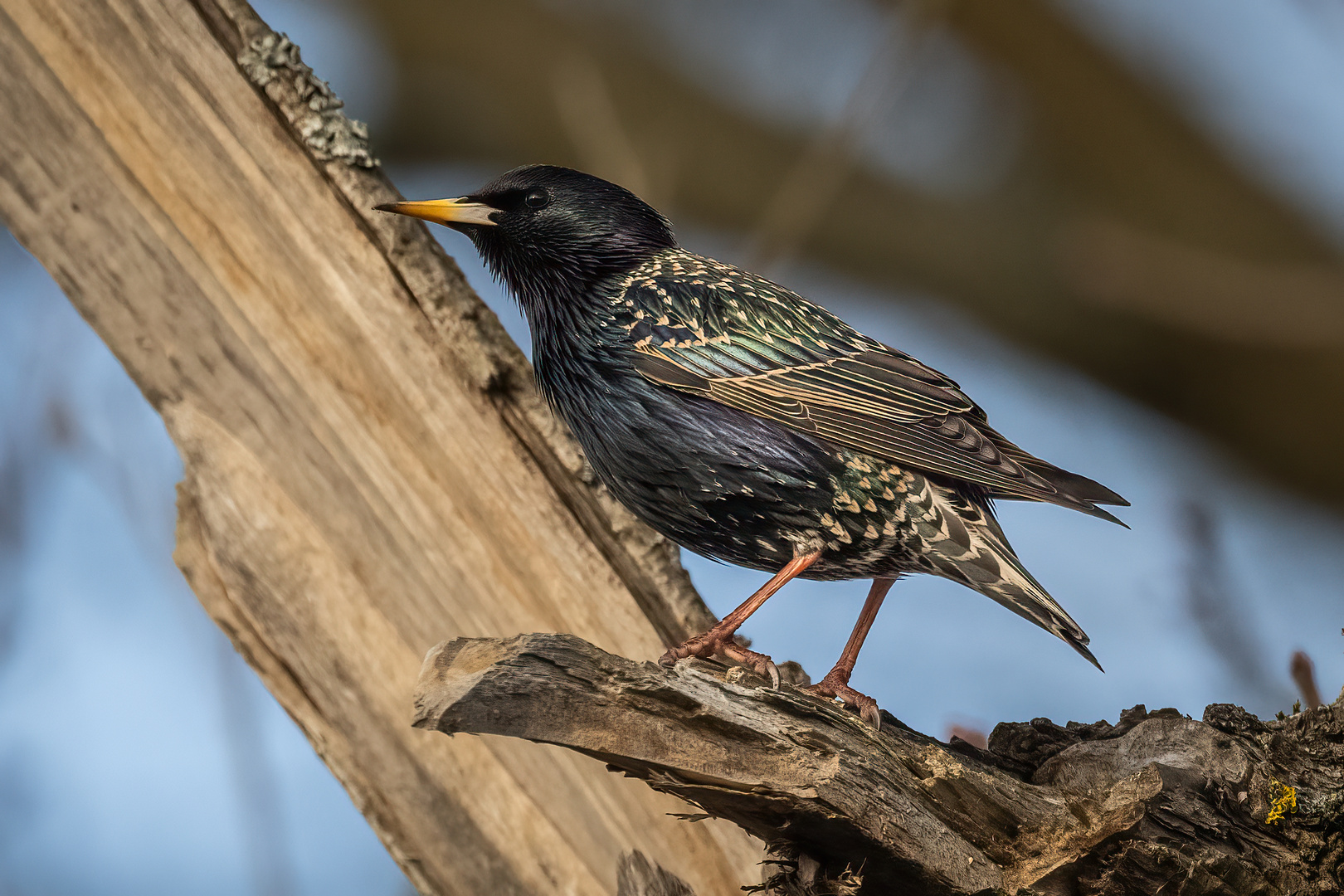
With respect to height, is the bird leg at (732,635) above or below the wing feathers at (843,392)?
below

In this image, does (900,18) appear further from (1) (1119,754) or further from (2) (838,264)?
(1) (1119,754)

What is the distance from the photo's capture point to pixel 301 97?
368cm

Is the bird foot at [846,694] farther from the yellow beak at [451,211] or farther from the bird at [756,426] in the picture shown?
the yellow beak at [451,211]

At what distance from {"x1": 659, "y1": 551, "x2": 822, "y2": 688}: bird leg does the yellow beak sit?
1269mm

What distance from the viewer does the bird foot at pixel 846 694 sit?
3.07 metres

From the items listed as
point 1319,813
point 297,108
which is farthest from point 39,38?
point 1319,813

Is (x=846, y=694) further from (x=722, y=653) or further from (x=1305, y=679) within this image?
(x=1305, y=679)

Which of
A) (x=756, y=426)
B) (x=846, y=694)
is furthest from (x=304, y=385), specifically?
(x=846, y=694)

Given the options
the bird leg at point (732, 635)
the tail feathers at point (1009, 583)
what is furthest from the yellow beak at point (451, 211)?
the tail feathers at point (1009, 583)

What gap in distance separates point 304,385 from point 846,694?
1.84 metres

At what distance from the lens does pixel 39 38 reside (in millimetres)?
3652

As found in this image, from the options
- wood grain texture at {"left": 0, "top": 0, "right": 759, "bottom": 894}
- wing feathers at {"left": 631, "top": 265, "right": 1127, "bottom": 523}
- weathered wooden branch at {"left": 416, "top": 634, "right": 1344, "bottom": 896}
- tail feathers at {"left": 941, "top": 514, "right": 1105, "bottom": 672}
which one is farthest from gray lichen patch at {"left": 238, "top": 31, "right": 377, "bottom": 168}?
tail feathers at {"left": 941, "top": 514, "right": 1105, "bottom": 672}

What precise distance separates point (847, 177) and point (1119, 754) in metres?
2.83

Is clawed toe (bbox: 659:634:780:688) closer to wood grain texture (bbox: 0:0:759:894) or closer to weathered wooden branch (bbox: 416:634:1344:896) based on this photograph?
weathered wooden branch (bbox: 416:634:1344:896)
